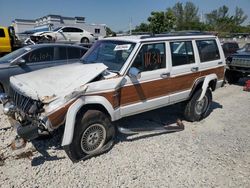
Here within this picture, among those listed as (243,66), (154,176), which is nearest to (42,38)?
(243,66)

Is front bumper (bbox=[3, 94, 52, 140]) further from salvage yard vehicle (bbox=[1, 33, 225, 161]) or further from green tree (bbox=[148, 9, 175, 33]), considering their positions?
green tree (bbox=[148, 9, 175, 33])

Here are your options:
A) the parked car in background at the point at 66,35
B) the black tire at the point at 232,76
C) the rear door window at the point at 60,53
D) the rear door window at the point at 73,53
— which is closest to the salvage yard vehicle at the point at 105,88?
the rear door window at the point at 60,53

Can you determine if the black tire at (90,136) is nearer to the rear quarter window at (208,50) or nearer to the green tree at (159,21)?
the rear quarter window at (208,50)

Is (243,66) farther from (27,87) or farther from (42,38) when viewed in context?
(42,38)

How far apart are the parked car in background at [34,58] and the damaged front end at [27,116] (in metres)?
2.76

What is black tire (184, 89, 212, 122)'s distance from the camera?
5.53 m

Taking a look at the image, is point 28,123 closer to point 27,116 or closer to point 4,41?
point 27,116

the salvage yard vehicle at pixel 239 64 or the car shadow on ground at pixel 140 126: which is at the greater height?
the salvage yard vehicle at pixel 239 64

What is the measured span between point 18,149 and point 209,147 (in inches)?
131

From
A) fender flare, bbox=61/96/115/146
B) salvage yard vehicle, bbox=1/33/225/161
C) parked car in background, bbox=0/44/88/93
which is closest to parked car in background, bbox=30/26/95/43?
parked car in background, bbox=0/44/88/93

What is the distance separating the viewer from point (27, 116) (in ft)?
11.6

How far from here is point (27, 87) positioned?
3.64 metres

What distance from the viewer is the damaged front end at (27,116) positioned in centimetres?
331

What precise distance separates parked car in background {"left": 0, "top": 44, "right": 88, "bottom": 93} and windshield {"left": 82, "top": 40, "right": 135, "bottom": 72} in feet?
8.28
